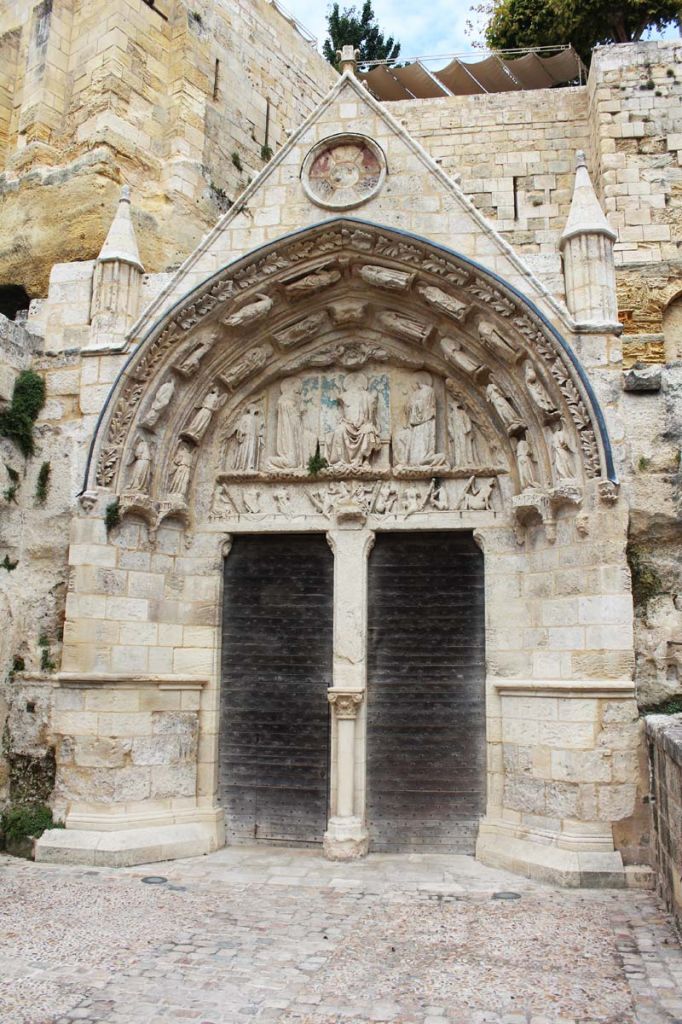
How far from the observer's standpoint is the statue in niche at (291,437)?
834 centimetres

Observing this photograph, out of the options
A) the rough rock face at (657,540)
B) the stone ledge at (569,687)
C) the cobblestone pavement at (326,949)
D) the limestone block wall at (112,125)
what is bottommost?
the cobblestone pavement at (326,949)

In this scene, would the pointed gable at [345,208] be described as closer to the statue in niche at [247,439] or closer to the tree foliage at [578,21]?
the statue in niche at [247,439]

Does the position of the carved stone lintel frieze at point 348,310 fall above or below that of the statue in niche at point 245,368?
above

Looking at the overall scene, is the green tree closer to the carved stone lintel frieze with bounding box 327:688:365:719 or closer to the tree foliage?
the tree foliage

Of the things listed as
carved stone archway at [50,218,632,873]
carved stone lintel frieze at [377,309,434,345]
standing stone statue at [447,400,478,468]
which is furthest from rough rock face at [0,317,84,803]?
standing stone statue at [447,400,478,468]

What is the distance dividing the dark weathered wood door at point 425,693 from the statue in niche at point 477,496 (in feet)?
0.91

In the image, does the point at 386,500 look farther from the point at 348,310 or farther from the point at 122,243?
the point at 122,243

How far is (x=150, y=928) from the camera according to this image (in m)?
5.32

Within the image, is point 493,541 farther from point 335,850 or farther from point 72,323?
point 72,323

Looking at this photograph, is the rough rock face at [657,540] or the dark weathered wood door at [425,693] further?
the dark weathered wood door at [425,693]

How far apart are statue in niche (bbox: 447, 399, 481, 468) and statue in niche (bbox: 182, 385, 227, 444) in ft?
7.46

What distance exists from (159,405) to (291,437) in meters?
1.33

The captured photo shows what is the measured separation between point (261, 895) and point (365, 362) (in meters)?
4.94

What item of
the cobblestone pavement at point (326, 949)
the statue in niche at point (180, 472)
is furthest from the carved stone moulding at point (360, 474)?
the cobblestone pavement at point (326, 949)
